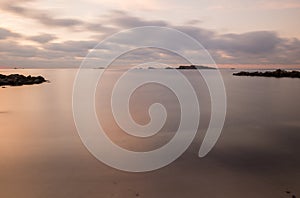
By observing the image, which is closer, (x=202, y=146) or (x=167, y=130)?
(x=202, y=146)

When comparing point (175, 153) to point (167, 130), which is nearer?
point (175, 153)

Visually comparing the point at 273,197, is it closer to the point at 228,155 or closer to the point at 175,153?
the point at 228,155

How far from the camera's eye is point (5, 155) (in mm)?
7059

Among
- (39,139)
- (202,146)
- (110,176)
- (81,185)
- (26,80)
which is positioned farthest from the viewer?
(26,80)

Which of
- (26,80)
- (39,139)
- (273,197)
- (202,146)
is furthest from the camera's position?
(26,80)

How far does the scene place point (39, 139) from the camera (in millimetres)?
8656

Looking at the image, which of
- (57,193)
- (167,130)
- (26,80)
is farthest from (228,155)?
(26,80)

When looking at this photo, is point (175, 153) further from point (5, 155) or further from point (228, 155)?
point (5, 155)

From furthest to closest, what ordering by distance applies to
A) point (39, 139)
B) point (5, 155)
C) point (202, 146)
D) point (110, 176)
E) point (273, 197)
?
point (39, 139), point (202, 146), point (5, 155), point (110, 176), point (273, 197)

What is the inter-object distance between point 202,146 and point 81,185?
159 inches

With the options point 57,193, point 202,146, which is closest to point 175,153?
point 202,146

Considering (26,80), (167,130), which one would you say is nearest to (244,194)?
(167,130)

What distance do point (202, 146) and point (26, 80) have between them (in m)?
31.0

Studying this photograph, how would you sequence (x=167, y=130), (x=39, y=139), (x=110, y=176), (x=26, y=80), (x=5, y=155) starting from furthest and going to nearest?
(x=26, y=80) → (x=167, y=130) → (x=39, y=139) → (x=5, y=155) → (x=110, y=176)
